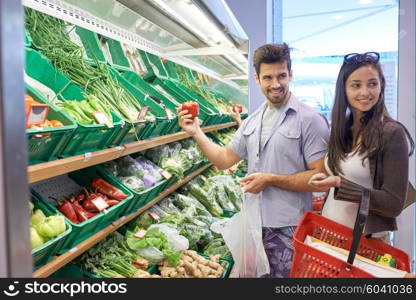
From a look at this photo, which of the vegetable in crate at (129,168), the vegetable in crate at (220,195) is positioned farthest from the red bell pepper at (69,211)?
the vegetable in crate at (220,195)

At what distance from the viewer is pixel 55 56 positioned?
2.01m

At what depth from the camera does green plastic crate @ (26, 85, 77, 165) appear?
137cm

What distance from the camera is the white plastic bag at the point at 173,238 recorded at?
8.74 ft

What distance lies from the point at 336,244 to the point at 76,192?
58.9 inches

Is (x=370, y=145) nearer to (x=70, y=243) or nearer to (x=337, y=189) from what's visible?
(x=337, y=189)

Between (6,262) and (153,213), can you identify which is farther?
(153,213)

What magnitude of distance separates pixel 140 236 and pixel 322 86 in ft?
11.5

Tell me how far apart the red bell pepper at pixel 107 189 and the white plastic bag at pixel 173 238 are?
0.58m

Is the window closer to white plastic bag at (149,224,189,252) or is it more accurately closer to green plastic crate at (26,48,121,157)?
white plastic bag at (149,224,189,252)

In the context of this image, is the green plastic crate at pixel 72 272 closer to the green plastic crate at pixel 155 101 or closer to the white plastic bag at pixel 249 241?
the white plastic bag at pixel 249 241

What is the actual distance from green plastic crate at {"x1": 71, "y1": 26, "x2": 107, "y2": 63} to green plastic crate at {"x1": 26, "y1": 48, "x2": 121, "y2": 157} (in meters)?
0.62

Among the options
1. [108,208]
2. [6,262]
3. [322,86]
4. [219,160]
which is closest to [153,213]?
[219,160]

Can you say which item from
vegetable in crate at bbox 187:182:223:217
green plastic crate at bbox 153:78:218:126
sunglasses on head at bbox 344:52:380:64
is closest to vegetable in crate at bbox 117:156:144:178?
green plastic crate at bbox 153:78:218:126

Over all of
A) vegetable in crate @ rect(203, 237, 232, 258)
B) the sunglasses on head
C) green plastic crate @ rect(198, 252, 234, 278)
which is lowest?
green plastic crate @ rect(198, 252, 234, 278)
